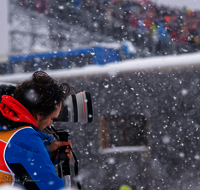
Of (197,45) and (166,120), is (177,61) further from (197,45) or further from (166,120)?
(197,45)

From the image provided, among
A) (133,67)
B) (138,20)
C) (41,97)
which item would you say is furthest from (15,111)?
(138,20)

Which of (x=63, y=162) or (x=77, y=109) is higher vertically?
(x=77, y=109)

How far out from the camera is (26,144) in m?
0.91

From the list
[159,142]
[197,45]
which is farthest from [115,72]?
[197,45]

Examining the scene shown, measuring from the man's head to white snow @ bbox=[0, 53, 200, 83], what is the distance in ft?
11.7

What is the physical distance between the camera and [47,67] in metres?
5.54

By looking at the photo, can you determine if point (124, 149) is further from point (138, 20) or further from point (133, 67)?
point (138, 20)

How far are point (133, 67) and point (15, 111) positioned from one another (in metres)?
3.80

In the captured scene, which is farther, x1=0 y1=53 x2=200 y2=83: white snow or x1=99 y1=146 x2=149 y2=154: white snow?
x1=99 y1=146 x2=149 y2=154: white snow

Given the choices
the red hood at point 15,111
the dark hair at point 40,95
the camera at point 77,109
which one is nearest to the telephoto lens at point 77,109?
the camera at point 77,109

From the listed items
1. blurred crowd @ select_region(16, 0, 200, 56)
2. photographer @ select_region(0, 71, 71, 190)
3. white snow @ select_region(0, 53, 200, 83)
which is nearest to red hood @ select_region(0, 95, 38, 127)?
photographer @ select_region(0, 71, 71, 190)

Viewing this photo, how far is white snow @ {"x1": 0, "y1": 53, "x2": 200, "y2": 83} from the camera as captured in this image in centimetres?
440

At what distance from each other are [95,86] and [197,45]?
319 cm

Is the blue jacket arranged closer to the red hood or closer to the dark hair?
the red hood
